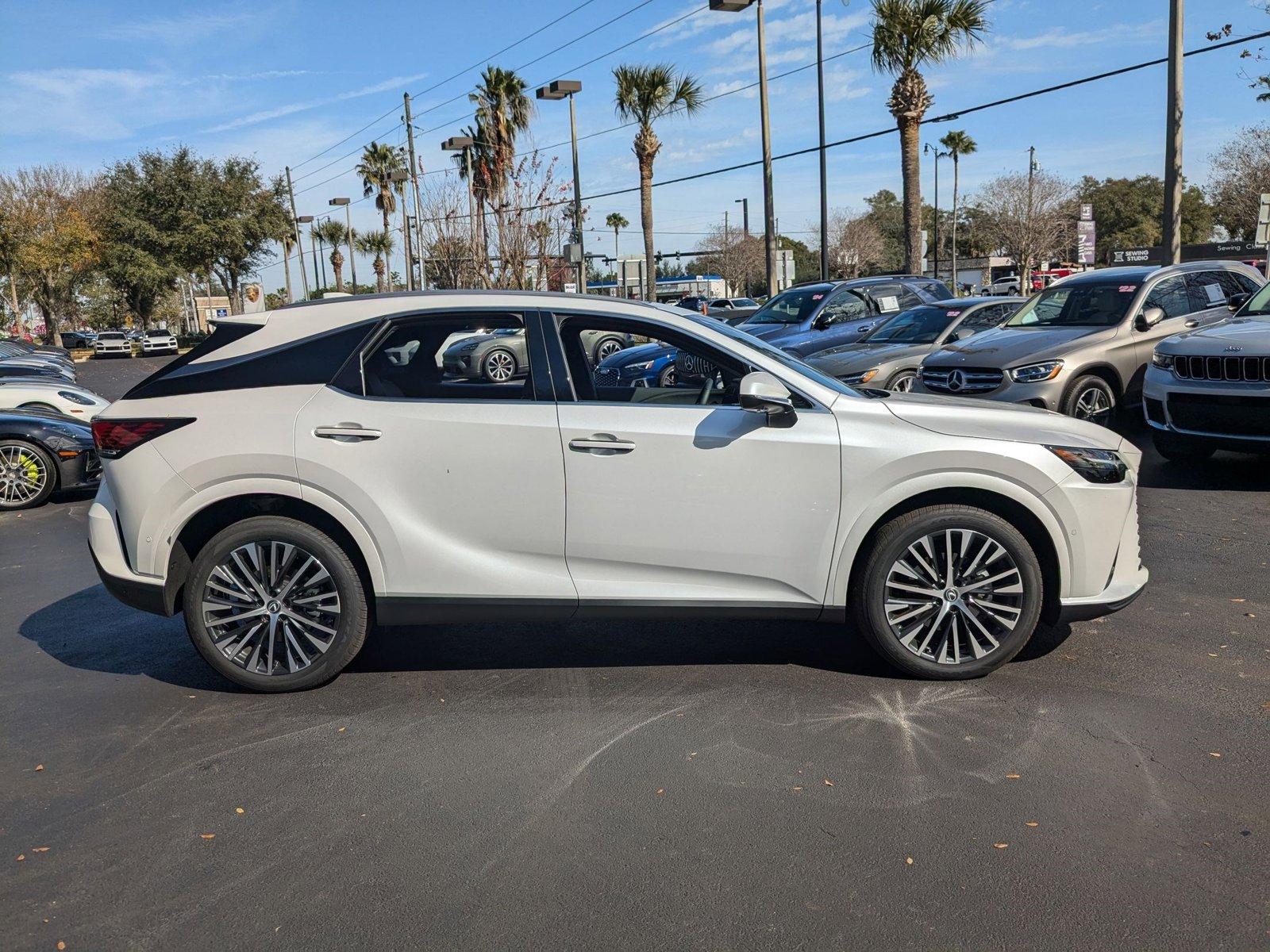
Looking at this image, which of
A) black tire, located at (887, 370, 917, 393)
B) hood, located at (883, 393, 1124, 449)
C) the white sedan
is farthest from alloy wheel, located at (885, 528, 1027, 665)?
the white sedan

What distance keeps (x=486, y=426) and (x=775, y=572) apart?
1.43 m

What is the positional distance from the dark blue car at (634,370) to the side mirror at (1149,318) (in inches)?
253

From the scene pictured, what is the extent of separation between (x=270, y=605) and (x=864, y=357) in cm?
927

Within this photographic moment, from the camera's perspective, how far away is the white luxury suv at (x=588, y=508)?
183 inches

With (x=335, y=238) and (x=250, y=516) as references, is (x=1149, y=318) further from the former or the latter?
(x=335, y=238)

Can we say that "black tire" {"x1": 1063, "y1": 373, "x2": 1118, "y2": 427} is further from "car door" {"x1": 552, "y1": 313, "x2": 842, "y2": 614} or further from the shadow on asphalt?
"car door" {"x1": 552, "y1": 313, "x2": 842, "y2": 614}

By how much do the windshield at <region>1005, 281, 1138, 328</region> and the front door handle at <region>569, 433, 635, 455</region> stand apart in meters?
8.18

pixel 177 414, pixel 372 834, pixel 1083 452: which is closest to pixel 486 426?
pixel 177 414

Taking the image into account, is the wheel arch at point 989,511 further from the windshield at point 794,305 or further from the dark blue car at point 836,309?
the windshield at point 794,305

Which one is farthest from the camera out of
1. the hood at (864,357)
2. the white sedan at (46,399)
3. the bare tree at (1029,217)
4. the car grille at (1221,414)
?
the bare tree at (1029,217)

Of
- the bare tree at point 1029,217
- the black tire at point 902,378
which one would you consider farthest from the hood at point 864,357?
the bare tree at point 1029,217

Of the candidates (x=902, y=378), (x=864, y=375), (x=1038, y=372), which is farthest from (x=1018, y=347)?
(x=864, y=375)

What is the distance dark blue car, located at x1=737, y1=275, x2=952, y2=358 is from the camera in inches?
591

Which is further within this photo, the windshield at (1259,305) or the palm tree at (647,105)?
the palm tree at (647,105)
